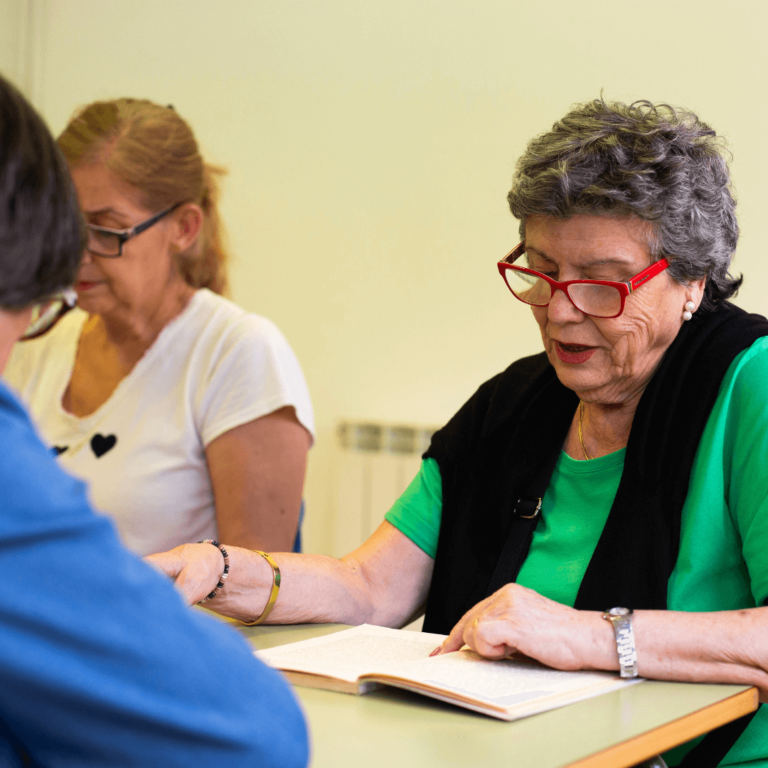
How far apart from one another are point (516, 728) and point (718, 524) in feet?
1.60

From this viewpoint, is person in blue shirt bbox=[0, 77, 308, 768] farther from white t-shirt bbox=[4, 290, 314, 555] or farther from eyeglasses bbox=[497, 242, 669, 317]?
white t-shirt bbox=[4, 290, 314, 555]

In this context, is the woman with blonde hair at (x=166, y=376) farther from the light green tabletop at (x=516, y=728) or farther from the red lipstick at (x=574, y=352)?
the light green tabletop at (x=516, y=728)

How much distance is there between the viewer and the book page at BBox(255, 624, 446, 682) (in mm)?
1018

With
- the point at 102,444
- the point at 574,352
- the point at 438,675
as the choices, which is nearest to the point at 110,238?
the point at 102,444

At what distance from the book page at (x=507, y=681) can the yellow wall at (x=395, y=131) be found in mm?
1516

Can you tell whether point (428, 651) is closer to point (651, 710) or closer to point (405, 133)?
point (651, 710)

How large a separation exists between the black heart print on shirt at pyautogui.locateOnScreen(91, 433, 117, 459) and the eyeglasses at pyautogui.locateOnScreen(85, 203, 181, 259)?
37 cm

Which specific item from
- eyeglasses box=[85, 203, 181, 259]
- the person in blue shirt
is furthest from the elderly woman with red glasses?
eyeglasses box=[85, 203, 181, 259]

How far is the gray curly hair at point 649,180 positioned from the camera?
125cm

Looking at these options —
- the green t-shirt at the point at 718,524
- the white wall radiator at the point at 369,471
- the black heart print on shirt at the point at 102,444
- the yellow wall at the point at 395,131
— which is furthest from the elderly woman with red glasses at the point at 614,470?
the white wall radiator at the point at 369,471

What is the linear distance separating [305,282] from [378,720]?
97.8 inches

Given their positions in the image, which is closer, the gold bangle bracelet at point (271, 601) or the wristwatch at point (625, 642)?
the wristwatch at point (625, 642)

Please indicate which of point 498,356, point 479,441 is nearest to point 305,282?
point 498,356

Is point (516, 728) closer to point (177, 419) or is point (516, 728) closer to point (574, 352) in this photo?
point (574, 352)
